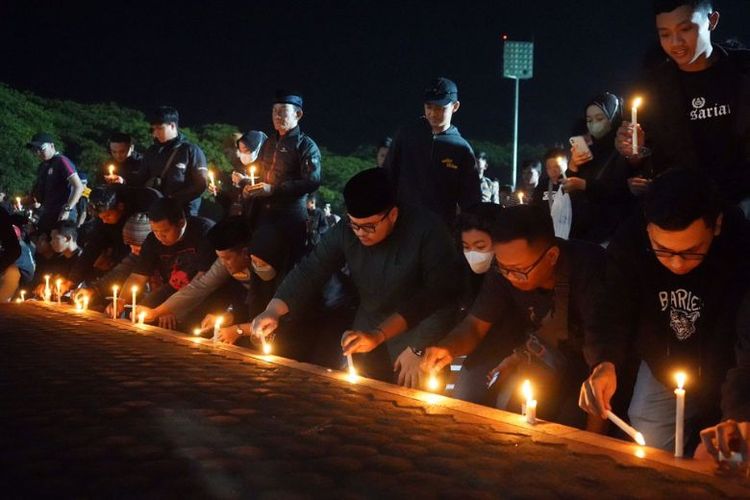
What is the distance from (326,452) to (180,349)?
2645 mm

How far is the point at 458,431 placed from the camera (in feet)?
9.84

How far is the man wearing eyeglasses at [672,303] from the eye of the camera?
3012 mm

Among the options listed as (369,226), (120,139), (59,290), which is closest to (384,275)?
(369,226)

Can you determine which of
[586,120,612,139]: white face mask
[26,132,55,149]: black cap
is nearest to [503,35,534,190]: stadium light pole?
[26,132,55,149]: black cap

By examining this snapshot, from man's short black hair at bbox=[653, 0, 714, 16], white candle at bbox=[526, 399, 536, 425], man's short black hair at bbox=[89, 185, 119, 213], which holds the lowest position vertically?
white candle at bbox=[526, 399, 536, 425]

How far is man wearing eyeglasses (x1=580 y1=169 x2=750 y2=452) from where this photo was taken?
3012 mm

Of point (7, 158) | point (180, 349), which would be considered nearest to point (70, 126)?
point (7, 158)

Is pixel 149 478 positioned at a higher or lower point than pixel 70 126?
lower

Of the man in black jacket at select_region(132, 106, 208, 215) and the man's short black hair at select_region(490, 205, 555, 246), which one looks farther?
the man in black jacket at select_region(132, 106, 208, 215)

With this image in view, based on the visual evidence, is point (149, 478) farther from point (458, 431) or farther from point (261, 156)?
point (261, 156)

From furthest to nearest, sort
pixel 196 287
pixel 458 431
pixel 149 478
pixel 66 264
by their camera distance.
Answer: pixel 66 264 → pixel 196 287 → pixel 458 431 → pixel 149 478

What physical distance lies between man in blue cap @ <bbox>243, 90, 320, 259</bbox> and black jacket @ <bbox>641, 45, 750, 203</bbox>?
3.20 meters

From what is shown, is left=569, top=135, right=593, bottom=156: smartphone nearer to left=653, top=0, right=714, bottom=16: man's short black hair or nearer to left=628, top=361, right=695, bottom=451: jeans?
left=653, top=0, right=714, bottom=16: man's short black hair

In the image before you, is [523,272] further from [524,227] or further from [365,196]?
[365,196]
